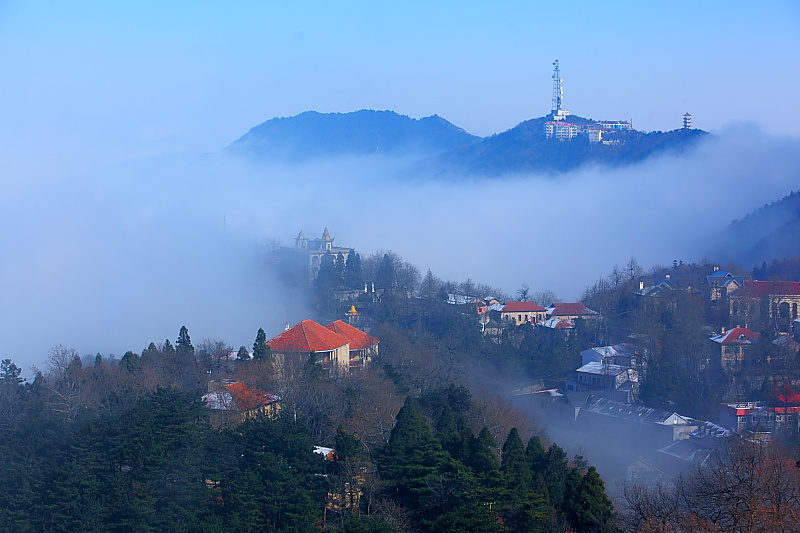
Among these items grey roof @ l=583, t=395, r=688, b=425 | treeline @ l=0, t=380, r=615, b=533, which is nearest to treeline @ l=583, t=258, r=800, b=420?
grey roof @ l=583, t=395, r=688, b=425

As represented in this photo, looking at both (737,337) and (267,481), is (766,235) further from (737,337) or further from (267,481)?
(267,481)

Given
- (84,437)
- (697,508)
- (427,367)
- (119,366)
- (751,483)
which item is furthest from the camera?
(427,367)

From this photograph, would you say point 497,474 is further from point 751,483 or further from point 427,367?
point 427,367

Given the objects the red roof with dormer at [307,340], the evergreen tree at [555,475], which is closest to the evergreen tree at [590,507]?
the evergreen tree at [555,475]

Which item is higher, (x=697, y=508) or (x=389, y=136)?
(x=389, y=136)

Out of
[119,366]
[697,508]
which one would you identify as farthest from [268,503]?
[119,366]

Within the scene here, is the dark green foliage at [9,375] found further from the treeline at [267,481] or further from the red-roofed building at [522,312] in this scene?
the red-roofed building at [522,312]

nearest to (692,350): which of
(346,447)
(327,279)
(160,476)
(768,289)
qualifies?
(768,289)

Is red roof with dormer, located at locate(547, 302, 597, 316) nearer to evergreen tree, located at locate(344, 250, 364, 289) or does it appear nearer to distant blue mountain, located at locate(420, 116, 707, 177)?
evergreen tree, located at locate(344, 250, 364, 289)
